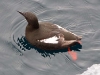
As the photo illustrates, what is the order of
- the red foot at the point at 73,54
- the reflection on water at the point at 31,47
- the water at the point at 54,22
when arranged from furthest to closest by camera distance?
the reflection on water at the point at 31,47, the red foot at the point at 73,54, the water at the point at 54,22

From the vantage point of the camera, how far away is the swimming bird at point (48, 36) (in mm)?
9359

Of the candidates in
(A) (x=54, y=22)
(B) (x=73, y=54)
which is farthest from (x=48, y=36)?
(A) (x=54, y=22)

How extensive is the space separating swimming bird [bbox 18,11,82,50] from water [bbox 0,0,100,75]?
245 mm

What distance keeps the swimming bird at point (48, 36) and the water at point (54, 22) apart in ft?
0.80

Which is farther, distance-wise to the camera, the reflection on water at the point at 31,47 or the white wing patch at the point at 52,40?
the reflection on water at the point at 31,47

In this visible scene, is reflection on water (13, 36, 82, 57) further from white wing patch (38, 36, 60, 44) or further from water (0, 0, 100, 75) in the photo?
white wing patch (38, 36, 60, 44)

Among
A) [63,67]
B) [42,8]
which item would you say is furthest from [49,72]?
[42,8]

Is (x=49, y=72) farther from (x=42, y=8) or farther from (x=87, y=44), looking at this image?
(x=42, y=8)

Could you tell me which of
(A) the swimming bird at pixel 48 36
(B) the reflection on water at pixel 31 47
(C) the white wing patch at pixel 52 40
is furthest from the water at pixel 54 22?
(C) the white wing patch at pixel 52 40

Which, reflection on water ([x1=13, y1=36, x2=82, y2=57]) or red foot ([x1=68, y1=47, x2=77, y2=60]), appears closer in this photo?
red foot ([x1=68, y1=47, x2=77, y2=60])

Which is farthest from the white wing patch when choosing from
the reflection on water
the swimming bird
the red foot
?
the red foot

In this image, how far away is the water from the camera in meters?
9.12

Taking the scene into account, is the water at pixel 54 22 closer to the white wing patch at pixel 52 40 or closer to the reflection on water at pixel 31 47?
the reflection on water at pixel 31 47

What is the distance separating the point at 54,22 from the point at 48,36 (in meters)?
1.08
